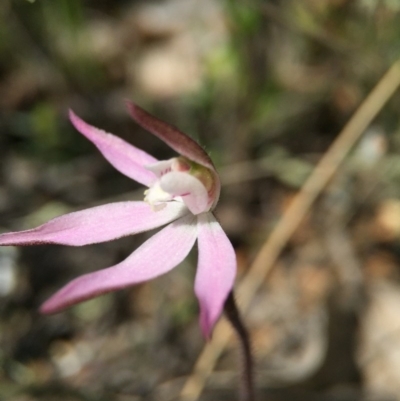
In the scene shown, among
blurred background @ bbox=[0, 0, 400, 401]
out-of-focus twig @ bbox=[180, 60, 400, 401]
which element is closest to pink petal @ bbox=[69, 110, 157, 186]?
blurred background @ bbox=[0, 0, 400, 401]

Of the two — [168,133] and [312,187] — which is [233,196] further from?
[168,133]

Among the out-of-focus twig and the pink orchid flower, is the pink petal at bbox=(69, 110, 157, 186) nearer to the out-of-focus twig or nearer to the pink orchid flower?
the pink orchid flower

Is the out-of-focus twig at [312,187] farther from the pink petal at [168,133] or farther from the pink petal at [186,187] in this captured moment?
the pink petal at [168,133]

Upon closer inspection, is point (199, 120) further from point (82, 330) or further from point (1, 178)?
point (82, 330)

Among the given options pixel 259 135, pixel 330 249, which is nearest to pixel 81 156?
pixel 259 135

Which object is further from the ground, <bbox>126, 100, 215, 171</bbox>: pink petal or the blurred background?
<bbox>126, 100, 215, 171</bbox>: pink petal

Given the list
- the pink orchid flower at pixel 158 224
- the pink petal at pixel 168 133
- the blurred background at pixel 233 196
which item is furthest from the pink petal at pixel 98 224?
the blurred background at pixel 233 196

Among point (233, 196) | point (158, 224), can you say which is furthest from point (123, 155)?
point (233, 196)

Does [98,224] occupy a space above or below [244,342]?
above
